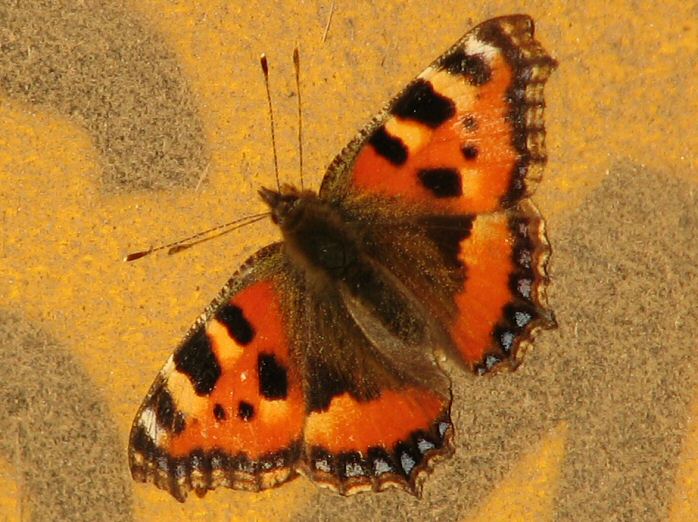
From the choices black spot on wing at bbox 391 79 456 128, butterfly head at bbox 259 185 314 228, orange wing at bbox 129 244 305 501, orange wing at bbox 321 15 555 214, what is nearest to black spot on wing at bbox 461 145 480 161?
orange wing at bbox 321 15 555 214

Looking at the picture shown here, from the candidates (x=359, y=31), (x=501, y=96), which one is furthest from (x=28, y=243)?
(x=501, y=96)

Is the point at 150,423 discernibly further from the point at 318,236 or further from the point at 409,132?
the point at 409,132

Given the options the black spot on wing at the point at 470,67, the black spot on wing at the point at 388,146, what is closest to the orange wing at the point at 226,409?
the black spot on wing at the point at 388,146

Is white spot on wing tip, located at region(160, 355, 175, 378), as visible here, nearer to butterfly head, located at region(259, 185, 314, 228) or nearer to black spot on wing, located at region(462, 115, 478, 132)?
butterfly head, located at region(259, 185, 314, 228)

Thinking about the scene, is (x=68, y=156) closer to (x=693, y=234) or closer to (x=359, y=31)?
(x=359, y=31)

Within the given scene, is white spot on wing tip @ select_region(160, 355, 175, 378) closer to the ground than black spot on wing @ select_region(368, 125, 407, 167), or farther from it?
closer to the ground

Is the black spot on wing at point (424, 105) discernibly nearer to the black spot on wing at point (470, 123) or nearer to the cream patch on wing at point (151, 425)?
the black spot on wing at point (470, 123)
